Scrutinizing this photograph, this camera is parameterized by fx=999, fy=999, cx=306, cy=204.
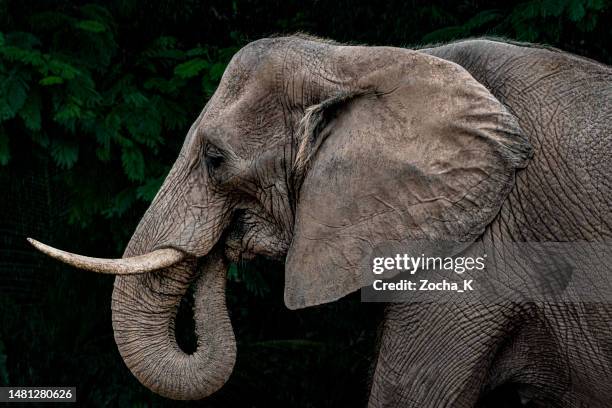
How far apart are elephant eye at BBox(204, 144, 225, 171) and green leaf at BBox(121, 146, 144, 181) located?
83.0 inches

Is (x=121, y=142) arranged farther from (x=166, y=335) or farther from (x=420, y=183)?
(x=420, y=183)

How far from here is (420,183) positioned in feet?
13.6

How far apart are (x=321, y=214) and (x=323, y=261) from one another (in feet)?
0.66

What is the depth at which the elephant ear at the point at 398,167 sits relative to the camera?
411cm

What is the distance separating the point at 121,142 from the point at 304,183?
8.38 ft

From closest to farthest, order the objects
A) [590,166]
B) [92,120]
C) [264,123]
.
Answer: [590,166] → [264,123] → [92,120]

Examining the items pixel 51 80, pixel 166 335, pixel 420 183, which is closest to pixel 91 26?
pixel 51 80

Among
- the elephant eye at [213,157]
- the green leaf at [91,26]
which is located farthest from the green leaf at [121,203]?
the elephant eye at [213,157]

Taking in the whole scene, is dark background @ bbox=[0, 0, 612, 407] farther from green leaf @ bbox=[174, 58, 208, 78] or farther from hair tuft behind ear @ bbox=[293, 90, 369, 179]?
hair tuft behind ear @ bbox=[293, 90, 369, 179]

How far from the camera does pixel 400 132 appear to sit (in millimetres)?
4191

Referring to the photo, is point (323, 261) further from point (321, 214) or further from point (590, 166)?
point (590, 166)

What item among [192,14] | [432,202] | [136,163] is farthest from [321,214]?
[192,14]

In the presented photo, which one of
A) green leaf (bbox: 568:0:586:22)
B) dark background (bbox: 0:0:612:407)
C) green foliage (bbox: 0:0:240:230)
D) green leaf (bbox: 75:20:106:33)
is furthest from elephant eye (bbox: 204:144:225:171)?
green leaf (bbox: 568:0:586:22)

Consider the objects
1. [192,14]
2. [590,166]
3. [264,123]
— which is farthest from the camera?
[192,14]
